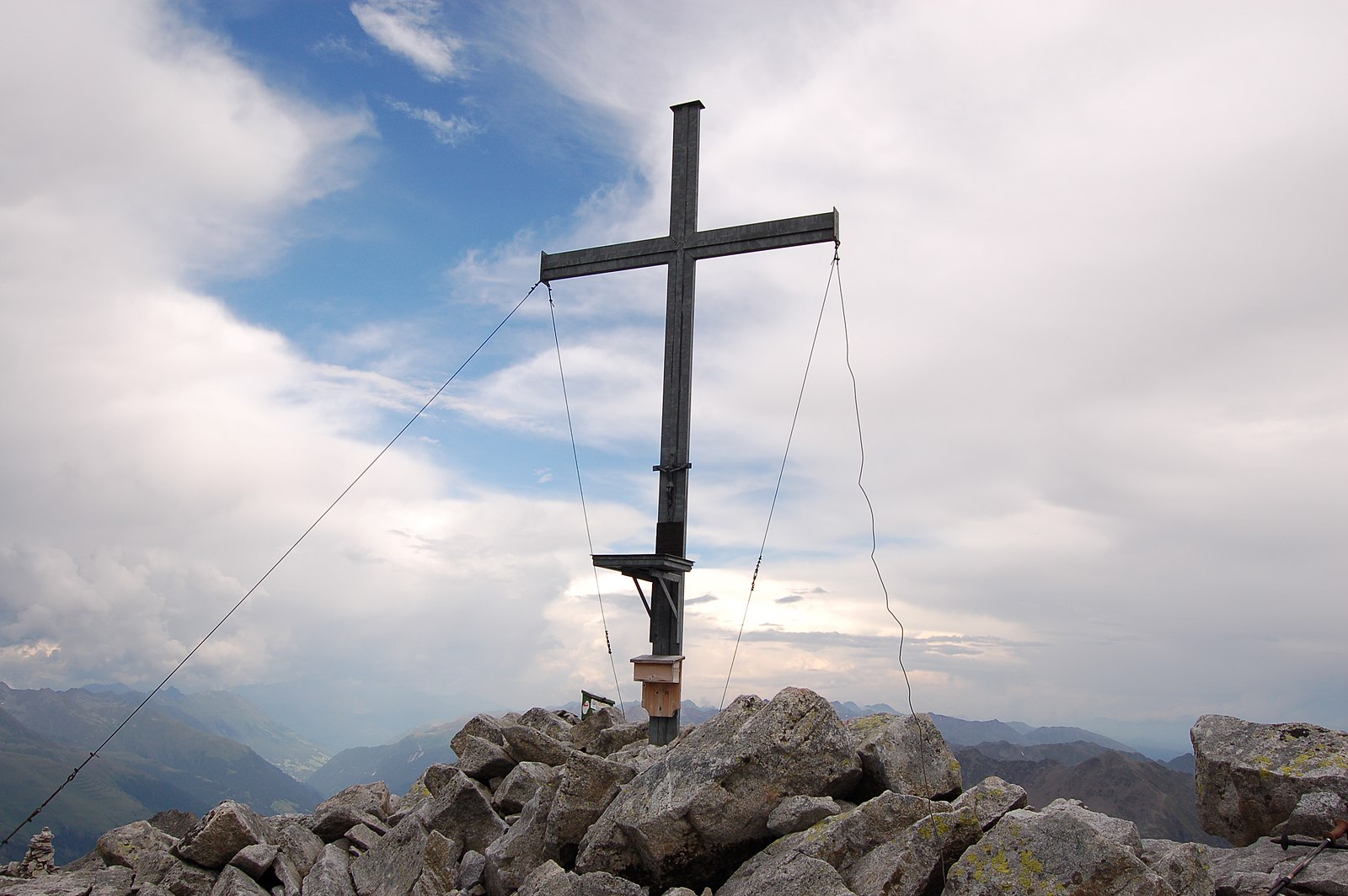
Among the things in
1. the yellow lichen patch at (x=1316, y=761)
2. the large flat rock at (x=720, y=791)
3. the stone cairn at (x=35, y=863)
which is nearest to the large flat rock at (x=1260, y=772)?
the yellow lichen patch at (x=1316, y=761)

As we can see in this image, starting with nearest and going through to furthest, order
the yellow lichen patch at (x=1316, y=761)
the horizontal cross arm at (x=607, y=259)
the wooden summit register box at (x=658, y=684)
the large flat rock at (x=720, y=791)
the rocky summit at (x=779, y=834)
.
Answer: the rocky summit at (x=779, y=834) → the yellow lichen patch at (x=1316, y=761) → the large flat rock at (x=720, y=791) → the wooden summit register box at (x=658, y=684) → the horizontal cross arm at (x=607, y=259)

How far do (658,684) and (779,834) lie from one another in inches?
217

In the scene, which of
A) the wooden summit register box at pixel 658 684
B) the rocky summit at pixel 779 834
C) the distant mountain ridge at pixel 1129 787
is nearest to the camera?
the rocky summit at pixel 779 834

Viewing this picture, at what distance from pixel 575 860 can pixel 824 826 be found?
3352 millimetres

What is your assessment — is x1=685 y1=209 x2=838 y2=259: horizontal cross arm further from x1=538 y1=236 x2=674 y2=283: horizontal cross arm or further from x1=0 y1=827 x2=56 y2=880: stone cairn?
x1=0 y1=827 x2=56 y2=880: stone cairn

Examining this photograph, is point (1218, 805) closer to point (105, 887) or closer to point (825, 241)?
point (825, 241)

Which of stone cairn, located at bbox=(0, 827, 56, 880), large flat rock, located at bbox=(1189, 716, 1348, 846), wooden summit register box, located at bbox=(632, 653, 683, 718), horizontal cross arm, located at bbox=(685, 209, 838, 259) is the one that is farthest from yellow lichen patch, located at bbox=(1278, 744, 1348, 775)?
stone cairn, located at bbox=(0, 827, 56, 880)

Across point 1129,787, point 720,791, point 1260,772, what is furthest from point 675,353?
point 1129,787

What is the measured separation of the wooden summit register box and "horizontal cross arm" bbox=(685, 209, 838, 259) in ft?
24.4

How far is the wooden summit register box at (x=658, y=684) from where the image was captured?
15023mm

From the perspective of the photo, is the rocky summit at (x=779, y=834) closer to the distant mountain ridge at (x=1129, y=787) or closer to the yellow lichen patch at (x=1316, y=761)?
the yellow lichen patch at (x=1316, y=761)

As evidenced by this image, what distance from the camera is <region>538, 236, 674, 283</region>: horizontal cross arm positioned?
1702cm

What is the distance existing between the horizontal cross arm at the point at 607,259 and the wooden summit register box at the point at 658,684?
7.38 m

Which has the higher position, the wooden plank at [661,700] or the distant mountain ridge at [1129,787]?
the wooden plank at [661,700]
